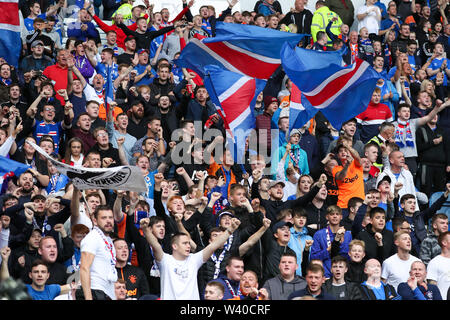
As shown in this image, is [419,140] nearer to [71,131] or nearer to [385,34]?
[385,34]

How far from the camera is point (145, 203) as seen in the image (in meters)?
11.7

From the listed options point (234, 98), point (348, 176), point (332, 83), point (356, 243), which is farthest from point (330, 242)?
point (234, 98)

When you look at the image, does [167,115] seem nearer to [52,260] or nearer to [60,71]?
[60,71]

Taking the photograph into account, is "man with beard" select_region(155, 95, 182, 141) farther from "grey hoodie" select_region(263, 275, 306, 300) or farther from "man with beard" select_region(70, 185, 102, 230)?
"grey hoodie" select_region(263, 275, 306, 300)

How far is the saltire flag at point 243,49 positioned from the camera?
13.7 meters

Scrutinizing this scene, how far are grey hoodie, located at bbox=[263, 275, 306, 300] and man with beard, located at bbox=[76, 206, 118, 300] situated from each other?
1676mm

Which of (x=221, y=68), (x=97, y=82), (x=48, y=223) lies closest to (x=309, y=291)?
(x=48, y=223)

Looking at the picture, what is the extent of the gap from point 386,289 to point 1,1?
24.2ft

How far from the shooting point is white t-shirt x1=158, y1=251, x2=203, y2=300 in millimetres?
10102

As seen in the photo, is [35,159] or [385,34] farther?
[385,34]

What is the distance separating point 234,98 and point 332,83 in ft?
4.40

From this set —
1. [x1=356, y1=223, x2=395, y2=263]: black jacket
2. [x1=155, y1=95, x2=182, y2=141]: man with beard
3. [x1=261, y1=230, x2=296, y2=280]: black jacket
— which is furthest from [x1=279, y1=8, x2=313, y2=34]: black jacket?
[x1=261, y1=230, x2=296, y2=280]: black jacket

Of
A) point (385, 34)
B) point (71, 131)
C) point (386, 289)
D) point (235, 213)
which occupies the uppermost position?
point (385, 34)

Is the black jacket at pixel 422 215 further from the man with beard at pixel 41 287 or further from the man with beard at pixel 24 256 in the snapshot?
the man with beard at pixel 41 287
